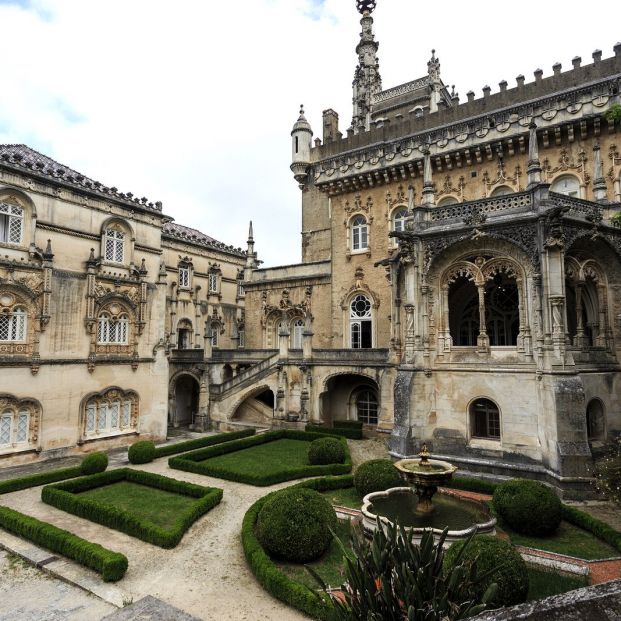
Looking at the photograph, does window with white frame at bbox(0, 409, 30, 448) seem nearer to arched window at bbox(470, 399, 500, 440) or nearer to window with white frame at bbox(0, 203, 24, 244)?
window with white frame at bbox(0, 203, 24, 244)

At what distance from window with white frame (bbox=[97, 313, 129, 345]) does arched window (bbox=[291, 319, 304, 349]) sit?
12.5 metres

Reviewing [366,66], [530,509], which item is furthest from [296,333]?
[366,66]

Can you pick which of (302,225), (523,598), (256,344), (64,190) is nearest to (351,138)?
(302,225)

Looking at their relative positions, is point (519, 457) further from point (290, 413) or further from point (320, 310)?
point (320, 310)

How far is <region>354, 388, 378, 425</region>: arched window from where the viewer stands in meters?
28.0

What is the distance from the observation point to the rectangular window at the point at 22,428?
2077 centimetres

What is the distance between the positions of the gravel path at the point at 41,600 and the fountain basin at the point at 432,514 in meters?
6.70

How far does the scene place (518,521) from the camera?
41.5 ft

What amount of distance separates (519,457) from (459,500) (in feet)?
15.9

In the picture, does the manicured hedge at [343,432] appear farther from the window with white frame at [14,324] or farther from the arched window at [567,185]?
the arched window at [567,185]

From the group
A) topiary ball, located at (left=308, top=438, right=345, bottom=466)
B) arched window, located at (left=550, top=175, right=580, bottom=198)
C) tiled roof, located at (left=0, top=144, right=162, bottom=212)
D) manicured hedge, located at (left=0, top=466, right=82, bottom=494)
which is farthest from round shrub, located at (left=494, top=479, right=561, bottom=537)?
tiled roof, located at (left=0, top=144, right=162, bottom=212)

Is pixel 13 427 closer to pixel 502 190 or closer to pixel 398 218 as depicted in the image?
pixel 398 218

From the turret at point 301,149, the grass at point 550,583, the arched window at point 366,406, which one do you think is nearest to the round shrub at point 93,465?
the arched window at point 366,406

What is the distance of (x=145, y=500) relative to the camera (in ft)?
52.9
